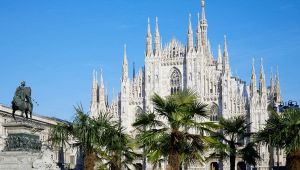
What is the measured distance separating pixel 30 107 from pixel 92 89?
6010 cm

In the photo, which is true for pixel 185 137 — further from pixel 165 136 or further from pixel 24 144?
pixel 24 144

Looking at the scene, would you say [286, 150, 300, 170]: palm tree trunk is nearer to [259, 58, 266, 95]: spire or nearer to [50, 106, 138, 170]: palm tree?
[50, 106, 138, 170]: palm tree

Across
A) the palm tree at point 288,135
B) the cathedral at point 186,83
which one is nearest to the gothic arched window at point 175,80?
the cathedral at point 186,83

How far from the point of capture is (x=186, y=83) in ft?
277

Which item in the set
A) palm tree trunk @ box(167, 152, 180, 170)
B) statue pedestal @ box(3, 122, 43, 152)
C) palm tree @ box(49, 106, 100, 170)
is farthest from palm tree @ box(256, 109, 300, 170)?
statue pedestal @ box(3, 122, 43, 152)

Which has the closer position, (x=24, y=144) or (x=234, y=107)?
(x=24, y=144)

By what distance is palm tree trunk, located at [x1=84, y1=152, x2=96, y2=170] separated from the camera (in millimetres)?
33094

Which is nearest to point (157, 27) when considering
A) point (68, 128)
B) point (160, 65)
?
point (160, 65)

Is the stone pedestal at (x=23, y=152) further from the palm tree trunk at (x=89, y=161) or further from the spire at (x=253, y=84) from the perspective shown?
the spire at (x=253, y=84)

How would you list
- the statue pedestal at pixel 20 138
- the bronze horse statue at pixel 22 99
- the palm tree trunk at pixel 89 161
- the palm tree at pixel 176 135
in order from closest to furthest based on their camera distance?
the statue pedestal at pixel 20 138 → the bronze horse statue at pixel 22 99 → the palm tree at pixel 176 135 → the palm tree trunk at pixel 89 161

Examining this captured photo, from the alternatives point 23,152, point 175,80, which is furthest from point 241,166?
point 23,152

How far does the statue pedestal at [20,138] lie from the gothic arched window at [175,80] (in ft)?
195

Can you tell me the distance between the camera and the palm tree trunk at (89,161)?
33.1 m

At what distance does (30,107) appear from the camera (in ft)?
98.5
